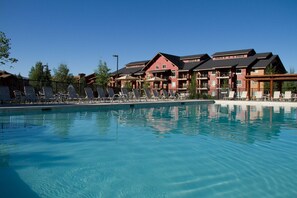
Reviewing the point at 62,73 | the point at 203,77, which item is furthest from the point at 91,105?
the point at 203,77

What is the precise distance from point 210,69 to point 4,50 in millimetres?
31000

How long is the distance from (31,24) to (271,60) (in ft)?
107

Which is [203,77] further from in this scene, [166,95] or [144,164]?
[144,164]

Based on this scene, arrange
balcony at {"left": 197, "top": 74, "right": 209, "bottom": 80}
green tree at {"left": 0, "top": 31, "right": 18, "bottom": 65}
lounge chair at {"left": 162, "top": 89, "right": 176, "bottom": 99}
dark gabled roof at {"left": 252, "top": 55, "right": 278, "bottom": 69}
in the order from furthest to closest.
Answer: balcony at {"left": 197, "top": 74, "right": 209, "bottom": 80}
dark gabled roof at {"left": 252, "top": 55, "right": 278, "bottom": 69}
lounge chair at {"left": 162, "top": 89, "right": 176, "bottom": 99}
green tree at {"left": 0, "top": 31, "right": 18, "bottom": 65}

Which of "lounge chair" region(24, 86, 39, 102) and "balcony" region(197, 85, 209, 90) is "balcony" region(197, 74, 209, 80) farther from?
"lounge chair" region(24, 86, 39, 102)

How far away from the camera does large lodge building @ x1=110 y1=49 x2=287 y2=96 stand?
37906 mm

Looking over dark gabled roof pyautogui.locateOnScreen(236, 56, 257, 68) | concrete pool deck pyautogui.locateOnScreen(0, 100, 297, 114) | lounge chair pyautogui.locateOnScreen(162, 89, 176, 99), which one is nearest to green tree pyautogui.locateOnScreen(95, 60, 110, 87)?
lounge chair pyautogui.locateOnScreen(162, 89, 176, 99)

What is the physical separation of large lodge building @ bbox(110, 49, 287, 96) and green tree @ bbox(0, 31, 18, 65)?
19137 millimetres

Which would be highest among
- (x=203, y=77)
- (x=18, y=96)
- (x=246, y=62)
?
(x=246, y=62)

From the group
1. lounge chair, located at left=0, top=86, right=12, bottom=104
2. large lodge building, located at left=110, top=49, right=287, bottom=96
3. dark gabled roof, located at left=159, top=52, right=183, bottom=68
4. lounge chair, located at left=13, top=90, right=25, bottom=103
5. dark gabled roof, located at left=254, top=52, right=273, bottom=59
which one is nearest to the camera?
lounge chair, located at left=0, top=86, right=12, bottom=104

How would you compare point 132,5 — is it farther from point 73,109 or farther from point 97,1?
point 73,109

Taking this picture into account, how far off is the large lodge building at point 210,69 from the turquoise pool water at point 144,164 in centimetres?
2819

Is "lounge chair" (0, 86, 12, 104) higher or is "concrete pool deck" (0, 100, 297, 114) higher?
"lounge chair" (0, 86, 12, 104)

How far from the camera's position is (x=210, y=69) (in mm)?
40531
